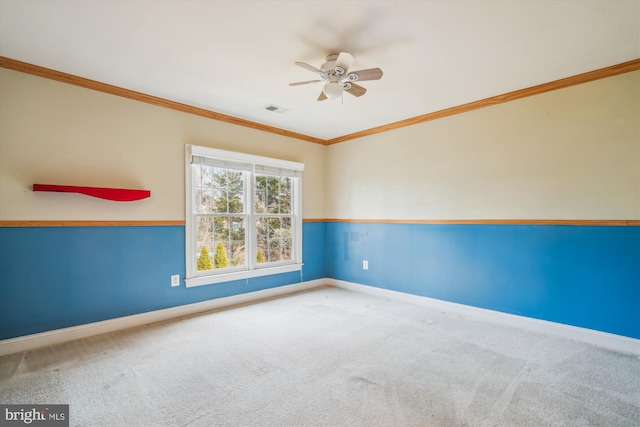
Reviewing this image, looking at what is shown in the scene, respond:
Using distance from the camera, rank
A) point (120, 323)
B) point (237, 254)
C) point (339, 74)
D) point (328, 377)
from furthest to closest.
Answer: point (237, 254)
point (120, 323)
point (339, 74)
point (328, 377)

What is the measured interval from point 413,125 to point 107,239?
3.88 m

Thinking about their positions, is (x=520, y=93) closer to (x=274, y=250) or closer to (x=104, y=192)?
(x=274, y=250)

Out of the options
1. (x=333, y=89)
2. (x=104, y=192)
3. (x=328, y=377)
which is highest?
(x=333, y=89)

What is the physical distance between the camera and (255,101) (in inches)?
136

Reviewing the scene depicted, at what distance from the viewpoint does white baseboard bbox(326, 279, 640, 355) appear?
8.54 ft

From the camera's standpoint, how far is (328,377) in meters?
2.17

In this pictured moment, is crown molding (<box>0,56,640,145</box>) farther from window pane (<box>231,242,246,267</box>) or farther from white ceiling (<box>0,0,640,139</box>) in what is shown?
window pane (<box>231,242,246,267</box>)

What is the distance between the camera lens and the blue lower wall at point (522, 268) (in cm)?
265

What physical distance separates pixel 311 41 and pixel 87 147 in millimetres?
2409

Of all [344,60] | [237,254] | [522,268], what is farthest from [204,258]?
[522,268]

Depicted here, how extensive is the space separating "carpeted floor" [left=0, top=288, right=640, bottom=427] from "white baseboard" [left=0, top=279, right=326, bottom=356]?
0.11 metres

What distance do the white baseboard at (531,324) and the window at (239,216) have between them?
5.35ft

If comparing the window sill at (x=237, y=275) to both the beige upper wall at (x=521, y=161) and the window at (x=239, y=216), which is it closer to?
the window at (x=239, y=216)

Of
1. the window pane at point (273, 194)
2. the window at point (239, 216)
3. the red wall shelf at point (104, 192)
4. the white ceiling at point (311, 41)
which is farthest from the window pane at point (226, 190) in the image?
the white ceiling at point (311, 41)
